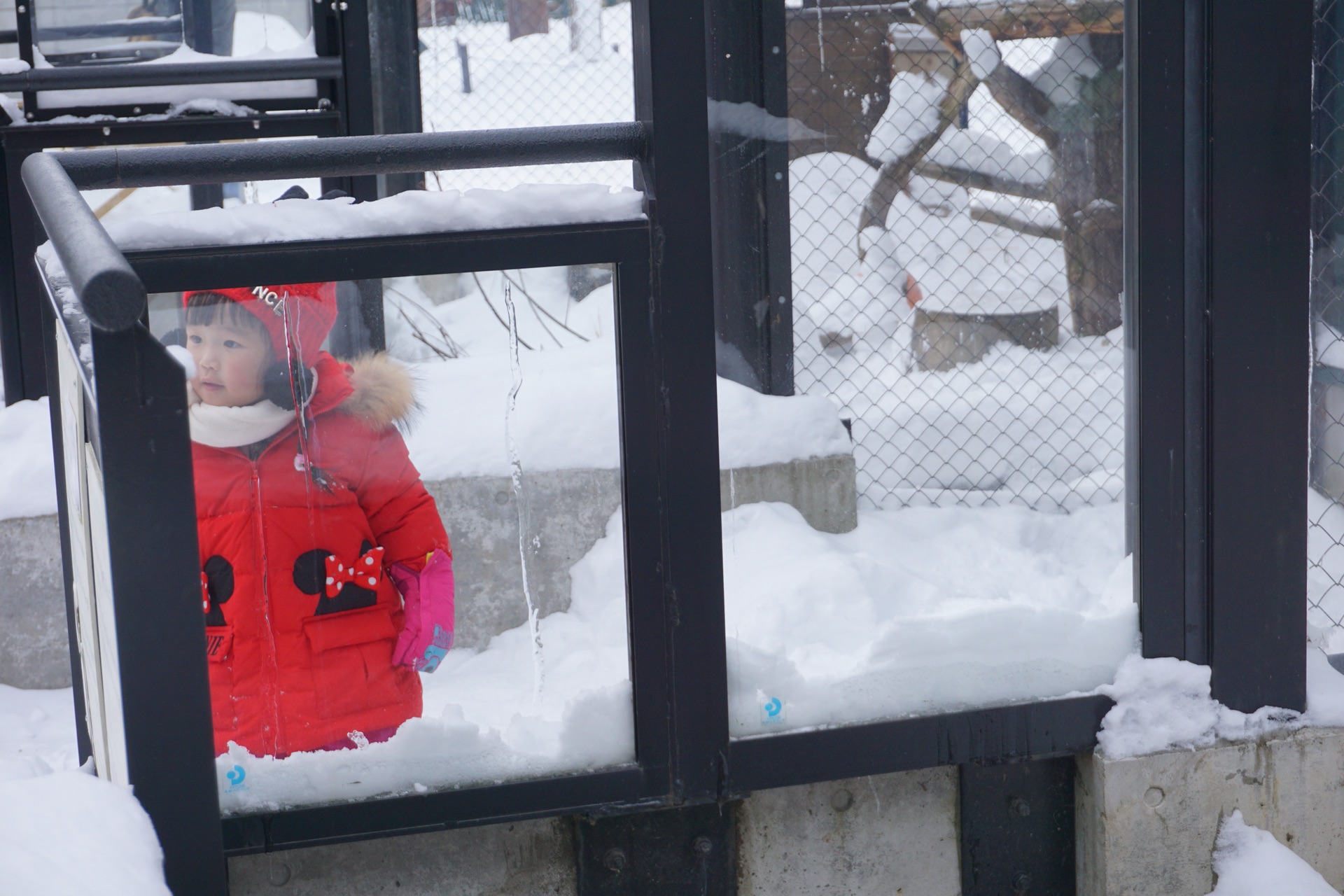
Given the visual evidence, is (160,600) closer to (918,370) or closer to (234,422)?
(234,422)

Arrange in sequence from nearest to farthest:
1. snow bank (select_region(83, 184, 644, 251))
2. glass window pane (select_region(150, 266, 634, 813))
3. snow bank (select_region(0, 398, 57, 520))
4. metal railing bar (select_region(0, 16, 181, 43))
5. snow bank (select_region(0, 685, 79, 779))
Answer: snow bank (select_region(83, 184, 644, 251)) → glass window pane (select_region(150, 266, 634, 813)) → snow bank (select_region(0, 685, 79, 779)) → snow bank (select_region(0, 398, 57, 520)) → metal railing bar (select_region(0, 16, 181, 43))

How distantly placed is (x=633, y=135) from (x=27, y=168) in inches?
36.3

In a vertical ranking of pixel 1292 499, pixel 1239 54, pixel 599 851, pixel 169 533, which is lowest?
pixel 599 851

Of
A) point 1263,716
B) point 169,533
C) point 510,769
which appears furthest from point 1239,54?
point 169,533

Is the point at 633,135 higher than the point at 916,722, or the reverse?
the point at 633,135

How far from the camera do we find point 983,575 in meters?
2.42

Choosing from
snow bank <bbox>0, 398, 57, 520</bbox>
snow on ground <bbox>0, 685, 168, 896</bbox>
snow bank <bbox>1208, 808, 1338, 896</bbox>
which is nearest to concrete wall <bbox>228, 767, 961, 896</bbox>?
snow bank <bbox>1208, 808, 1338, 896</bbox>

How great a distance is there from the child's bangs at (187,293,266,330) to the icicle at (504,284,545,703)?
39 centimetres

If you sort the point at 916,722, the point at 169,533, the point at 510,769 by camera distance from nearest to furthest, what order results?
the point at 169,533 → the point at 510,769 → the point at 916,722

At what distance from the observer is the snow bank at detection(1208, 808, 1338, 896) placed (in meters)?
2.35

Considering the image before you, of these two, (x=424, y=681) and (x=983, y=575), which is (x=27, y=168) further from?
(x=983, y=575)

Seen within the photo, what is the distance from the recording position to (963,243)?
2.32 meters

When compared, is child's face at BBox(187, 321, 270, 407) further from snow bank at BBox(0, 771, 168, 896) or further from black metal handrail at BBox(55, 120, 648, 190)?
snow bank at BBox(0, 771, 168, 896)

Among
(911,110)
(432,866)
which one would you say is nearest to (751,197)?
(911,110)
